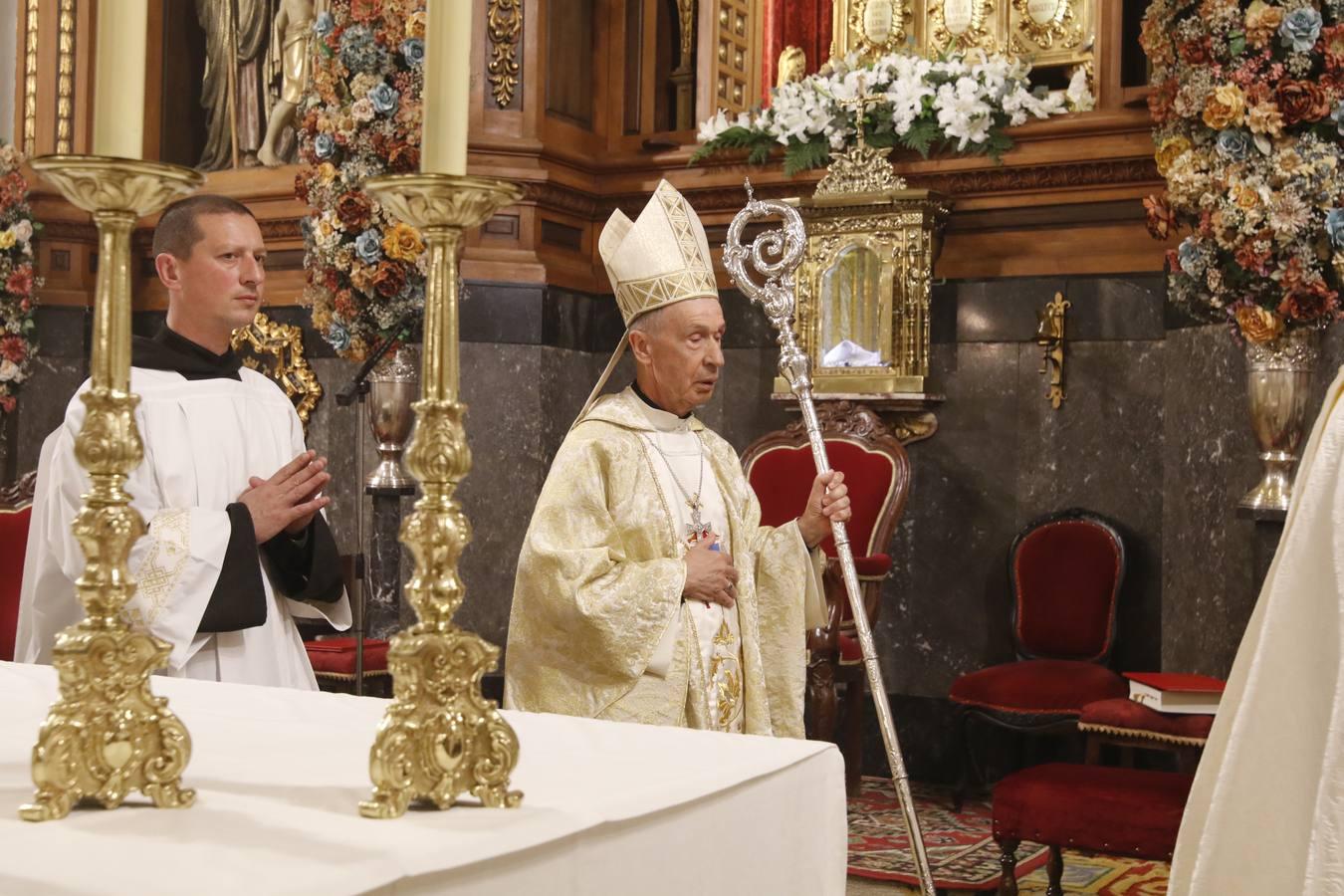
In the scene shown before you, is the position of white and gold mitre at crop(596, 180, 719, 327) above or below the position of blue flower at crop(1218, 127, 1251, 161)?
below

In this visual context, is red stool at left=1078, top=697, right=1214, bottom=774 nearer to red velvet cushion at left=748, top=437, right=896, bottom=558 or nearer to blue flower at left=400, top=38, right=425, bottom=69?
red velvet cushion at left=748, top=437, right=896, bottom=558

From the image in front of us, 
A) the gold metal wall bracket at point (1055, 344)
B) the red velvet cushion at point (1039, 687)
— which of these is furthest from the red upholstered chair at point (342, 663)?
the gold metal wall bracket at point (1055, 344)

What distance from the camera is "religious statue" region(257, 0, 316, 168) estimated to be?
852cm

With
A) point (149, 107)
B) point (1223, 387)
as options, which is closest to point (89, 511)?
point (1223, 387)

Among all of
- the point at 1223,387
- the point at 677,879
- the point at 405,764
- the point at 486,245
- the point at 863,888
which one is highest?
the point at 486,245

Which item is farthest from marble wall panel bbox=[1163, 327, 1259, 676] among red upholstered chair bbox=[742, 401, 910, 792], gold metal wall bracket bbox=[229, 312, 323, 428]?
gold metal wall bracket bbox=[229, 312, 323, 428]

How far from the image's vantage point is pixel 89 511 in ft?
4.34

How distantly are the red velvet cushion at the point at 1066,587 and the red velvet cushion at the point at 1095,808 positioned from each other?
1847 millimetres

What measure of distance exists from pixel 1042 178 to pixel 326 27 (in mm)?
3112

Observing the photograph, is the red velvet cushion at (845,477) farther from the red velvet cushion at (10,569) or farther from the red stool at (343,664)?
the red velvet cushion at (10,569)

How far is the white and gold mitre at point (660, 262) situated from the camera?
12.6ft

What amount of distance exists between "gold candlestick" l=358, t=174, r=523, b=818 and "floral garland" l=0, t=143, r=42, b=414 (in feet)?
→ 25.4

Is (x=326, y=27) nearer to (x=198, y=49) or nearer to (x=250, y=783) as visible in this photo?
(x=198, y=49)

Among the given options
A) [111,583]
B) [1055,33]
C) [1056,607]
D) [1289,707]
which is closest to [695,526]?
[1289,707]
